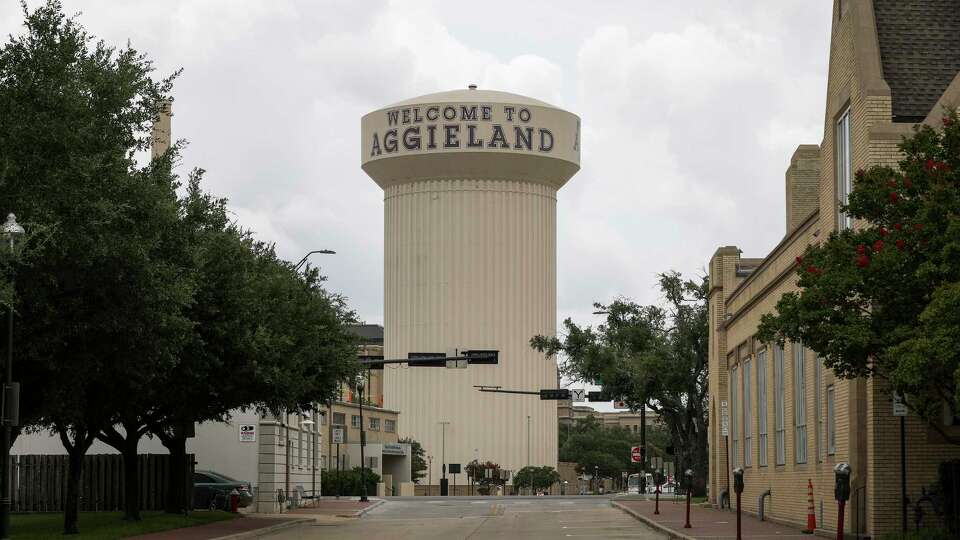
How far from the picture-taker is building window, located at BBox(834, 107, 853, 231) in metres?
32.7

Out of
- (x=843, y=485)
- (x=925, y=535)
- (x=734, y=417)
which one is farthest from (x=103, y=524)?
(x=734, y=417)

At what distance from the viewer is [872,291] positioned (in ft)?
79.1

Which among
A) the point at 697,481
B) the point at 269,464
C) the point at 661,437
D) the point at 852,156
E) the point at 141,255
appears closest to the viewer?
the point at 141,255

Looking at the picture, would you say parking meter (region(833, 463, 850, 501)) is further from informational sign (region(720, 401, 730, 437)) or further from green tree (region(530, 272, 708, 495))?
green tree (region(530, 272, 708, 495))

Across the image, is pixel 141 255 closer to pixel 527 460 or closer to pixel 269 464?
pixel 269 464

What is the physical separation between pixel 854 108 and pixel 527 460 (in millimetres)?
98778

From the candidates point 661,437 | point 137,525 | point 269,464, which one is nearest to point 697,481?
point 269,464

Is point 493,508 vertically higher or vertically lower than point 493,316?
lower

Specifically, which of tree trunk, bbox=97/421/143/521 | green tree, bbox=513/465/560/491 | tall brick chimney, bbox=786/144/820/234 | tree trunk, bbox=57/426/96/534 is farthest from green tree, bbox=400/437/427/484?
tree trunk, bbox=57/426/96/534

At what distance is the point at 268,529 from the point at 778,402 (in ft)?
48.2

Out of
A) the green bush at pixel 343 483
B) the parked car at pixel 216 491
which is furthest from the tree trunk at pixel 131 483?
the green bush at pixel 343 483

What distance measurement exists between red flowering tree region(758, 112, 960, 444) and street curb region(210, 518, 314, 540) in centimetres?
1602

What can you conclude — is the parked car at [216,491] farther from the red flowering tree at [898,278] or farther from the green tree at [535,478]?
the green tree at [535,478]

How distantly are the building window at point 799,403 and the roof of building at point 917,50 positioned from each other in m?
9.70
